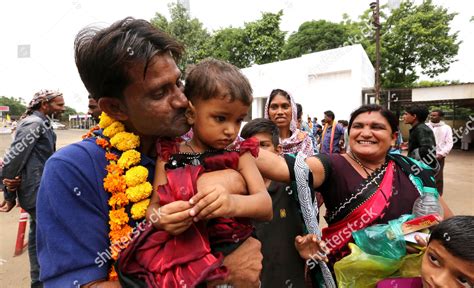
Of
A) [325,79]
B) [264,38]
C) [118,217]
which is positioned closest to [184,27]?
[264,38]

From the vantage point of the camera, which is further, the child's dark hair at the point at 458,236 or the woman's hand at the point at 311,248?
the woman's hand at the point at 311,248

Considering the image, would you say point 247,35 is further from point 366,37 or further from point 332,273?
point 332,273

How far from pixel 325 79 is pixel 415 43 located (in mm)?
11342

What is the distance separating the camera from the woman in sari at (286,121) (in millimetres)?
3641

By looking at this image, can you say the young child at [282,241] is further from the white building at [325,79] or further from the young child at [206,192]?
the white building at [325,79]

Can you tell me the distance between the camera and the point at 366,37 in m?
28.0

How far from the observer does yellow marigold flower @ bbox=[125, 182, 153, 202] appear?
1.21 metres

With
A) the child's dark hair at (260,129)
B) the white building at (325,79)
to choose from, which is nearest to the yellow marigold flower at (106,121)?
the child's dark hair at (260,129)

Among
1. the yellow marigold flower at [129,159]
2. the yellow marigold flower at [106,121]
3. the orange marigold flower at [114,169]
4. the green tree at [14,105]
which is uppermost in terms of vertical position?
the green tree at [14,105]

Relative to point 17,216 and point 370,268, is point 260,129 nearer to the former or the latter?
point 370,268

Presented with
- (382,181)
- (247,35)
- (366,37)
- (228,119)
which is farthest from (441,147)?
(366,37)

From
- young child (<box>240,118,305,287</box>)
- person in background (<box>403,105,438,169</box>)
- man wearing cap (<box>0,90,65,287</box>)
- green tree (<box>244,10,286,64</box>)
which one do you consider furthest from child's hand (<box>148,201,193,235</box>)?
green tree (<box>244,10,286,64</box>)

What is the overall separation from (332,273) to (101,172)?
1.74m

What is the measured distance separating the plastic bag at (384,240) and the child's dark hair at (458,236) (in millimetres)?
263
